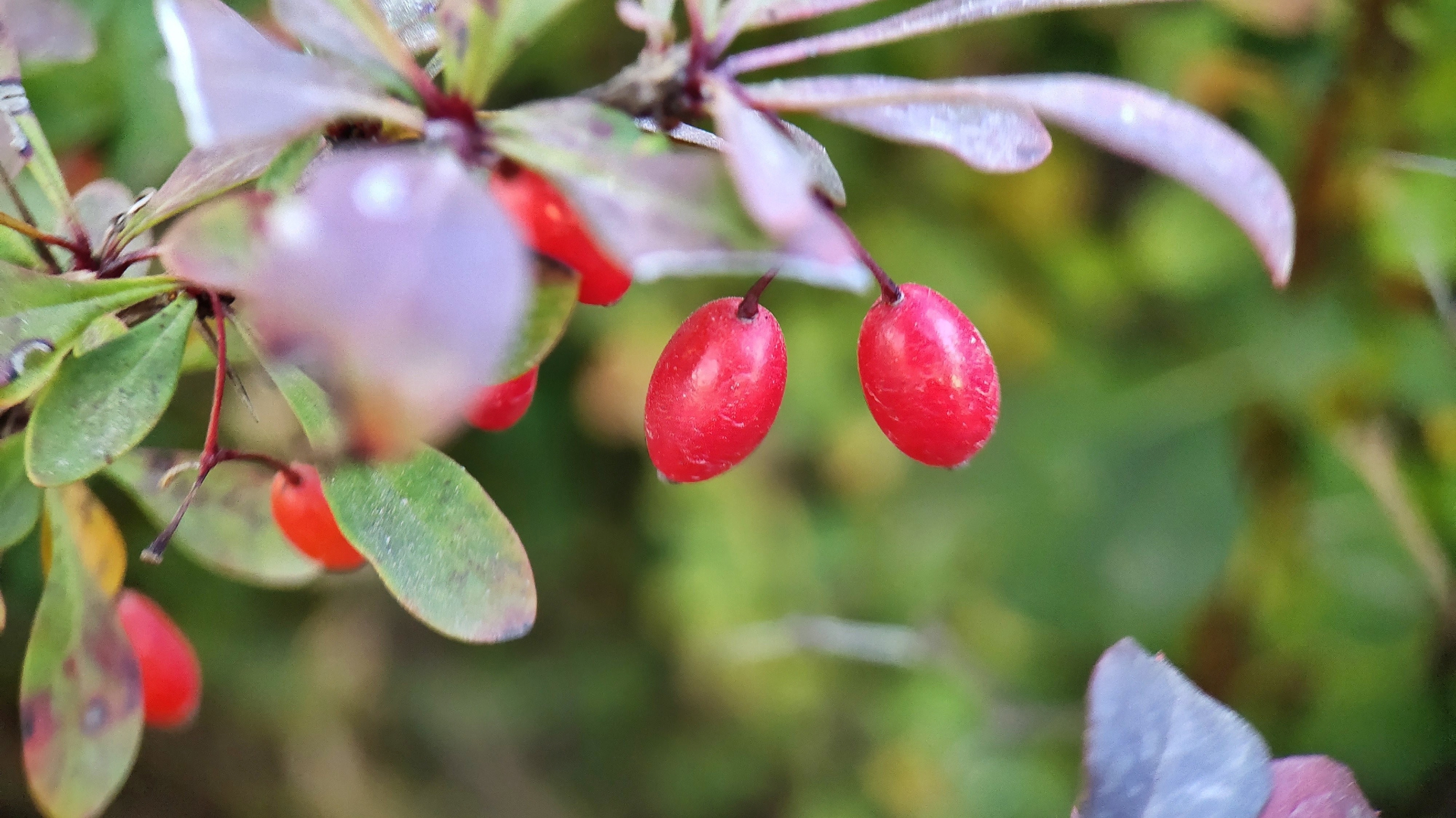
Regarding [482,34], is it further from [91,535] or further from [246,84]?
[91,535]

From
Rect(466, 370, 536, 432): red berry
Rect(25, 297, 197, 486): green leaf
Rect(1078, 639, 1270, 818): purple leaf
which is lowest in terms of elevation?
Rect(1078, 639, 1270, 818): purple leaf

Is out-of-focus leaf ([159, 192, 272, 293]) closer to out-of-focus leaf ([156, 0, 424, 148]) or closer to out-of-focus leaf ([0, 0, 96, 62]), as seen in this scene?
out-of-focus leaf ([156, 0, 424, 148])

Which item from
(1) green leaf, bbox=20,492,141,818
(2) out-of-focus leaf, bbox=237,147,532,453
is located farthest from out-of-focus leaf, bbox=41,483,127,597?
(2) out-of-focus leaf, bbox=237,147,532,453

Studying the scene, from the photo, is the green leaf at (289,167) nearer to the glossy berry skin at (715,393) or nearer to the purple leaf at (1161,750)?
the glossy berry skin at (715,393)

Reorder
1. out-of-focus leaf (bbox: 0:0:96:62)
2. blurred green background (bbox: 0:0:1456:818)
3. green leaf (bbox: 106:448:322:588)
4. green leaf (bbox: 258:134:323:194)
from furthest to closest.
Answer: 1. blurred green background (bbox: 0:0:1456:818)
2. green leaf (bbox: 106:448:322:588)
3. out-of-focus leaf (bbox: 0:0:96:62)
4. green leaf (bbox: 258:134:323:194)

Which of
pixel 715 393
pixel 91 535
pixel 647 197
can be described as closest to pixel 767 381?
pixel 715 393

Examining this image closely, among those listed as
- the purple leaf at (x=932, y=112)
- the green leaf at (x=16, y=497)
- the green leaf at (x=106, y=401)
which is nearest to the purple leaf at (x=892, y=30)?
the purple leaf at (x=932, y=112)
